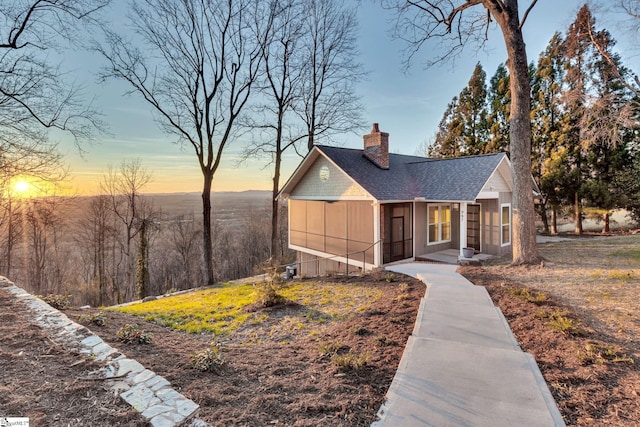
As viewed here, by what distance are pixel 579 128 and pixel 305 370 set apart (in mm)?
23969

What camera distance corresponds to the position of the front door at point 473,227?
43.9 ft

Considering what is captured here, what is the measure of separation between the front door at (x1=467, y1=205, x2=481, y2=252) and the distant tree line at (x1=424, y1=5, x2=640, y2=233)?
5.94 m

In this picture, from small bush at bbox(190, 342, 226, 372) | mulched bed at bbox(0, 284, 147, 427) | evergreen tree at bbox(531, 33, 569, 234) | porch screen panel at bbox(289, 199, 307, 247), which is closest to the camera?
mulched bed at bbox(0, 284, 147, 427)

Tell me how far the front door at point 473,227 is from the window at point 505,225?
0.94 metres

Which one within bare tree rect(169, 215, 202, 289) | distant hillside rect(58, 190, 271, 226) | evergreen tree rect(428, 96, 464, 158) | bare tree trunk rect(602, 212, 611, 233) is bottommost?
bare tree rect(169, 215, 202, 289)

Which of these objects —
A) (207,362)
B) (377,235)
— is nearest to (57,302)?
(207,362)

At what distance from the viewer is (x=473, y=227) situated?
44.5 ft

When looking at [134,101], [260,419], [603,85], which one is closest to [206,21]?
[134,101]

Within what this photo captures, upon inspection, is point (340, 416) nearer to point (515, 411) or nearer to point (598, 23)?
point (515, 411)

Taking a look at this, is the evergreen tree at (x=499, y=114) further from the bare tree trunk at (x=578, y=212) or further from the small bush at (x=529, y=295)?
the small bush at (x=529, y=295)

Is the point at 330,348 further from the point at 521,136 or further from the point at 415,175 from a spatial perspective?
the point at 415,175

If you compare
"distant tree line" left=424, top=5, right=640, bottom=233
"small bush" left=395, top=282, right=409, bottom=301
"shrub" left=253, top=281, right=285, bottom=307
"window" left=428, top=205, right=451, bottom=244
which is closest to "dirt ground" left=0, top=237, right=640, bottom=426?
"small bush" left=395, top=282, right=409, bottom=301

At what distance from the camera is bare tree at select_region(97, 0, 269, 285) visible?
1461 cm

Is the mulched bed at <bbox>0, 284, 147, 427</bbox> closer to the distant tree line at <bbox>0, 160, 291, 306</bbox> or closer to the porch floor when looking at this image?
the porch floor
